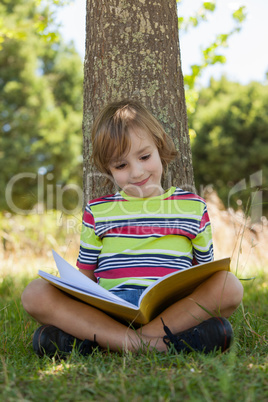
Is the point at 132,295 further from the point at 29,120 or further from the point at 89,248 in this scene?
the point at 29,120

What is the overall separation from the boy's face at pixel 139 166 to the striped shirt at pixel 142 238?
78mm

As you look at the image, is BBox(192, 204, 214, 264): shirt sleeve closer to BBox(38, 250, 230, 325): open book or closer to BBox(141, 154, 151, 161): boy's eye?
BBox(38, 250, 230, 325): open book

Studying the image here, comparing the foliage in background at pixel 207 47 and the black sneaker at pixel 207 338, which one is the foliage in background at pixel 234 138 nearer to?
the foliage in background at pixel 207 47

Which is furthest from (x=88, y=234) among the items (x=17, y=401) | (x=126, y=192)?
(x=17, y=401)

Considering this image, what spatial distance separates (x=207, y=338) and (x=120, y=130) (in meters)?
1.14

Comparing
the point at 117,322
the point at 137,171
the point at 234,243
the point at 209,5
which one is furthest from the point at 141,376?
the point at 209,5

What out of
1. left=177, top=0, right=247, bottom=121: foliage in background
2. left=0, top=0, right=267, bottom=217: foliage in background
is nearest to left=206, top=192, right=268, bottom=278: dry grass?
left=177, top=0, right=247, bottom=121: foliage in background

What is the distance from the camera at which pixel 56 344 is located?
1848 mm

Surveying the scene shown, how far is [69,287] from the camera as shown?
68.0 inches

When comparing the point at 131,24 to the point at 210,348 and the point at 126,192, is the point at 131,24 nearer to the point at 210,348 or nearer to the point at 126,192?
the point at 126,192

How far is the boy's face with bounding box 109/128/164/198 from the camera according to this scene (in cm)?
219

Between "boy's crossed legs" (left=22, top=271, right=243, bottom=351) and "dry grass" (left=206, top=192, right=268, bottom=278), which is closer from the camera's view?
"boy's crossed legs" (left=22, top=271, right=243, bottom=351)

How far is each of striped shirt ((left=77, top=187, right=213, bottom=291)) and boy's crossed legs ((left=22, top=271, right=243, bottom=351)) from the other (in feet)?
0.77

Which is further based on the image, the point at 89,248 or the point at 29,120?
the point at 29,120
